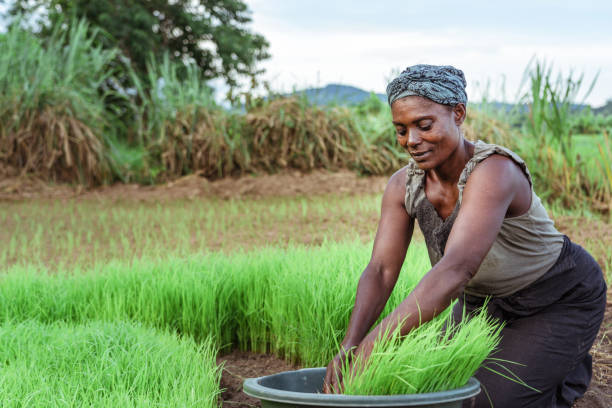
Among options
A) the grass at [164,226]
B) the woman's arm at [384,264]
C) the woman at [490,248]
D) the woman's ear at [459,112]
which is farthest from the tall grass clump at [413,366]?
the grass at [164,226]

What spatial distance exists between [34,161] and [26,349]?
523 centimetres

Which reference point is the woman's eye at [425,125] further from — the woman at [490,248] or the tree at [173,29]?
the tree at [173,29]

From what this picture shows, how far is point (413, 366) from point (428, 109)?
78cm

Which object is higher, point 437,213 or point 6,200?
point 437,213

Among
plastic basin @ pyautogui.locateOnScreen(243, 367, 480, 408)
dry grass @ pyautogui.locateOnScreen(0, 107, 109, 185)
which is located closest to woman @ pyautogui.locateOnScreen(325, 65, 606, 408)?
plastic basin @ pyautogui.locateOnScreen(243, 367, 480, 408)

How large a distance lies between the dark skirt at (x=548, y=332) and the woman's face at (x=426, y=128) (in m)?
0.56

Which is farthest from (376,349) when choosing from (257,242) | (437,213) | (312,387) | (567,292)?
(257,242)

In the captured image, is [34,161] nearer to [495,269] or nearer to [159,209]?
[159,209]

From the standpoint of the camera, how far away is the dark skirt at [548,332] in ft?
7.06

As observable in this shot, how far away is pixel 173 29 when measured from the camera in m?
18.4

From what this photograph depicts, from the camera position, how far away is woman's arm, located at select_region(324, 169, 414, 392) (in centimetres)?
198

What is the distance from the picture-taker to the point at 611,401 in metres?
2.42

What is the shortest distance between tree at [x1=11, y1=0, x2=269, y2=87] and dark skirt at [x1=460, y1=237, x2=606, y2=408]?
1480 centimetres

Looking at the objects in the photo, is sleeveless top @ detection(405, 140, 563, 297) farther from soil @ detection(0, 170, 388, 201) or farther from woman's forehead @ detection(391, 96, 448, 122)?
soil @ detection(0, 170, 388, 201)
